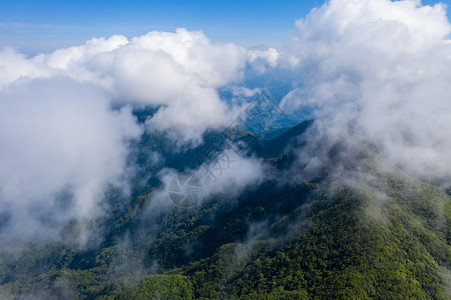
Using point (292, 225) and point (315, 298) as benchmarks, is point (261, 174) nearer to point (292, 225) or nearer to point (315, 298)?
point (292, 225)

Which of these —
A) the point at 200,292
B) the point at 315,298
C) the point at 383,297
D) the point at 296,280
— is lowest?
the point at 200,292

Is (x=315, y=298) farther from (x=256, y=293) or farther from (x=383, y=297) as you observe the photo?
(x=256, y=293)

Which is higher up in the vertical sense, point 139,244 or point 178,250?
point 178,250

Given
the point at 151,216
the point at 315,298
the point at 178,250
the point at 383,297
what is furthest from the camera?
the point at 151,216

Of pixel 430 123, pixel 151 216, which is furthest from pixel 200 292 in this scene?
pixel 430 123

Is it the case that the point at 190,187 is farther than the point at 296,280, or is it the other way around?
the point at 190,187

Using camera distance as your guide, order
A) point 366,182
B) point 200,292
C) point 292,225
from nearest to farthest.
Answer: point 200,292
point 292,225
point 366,182
